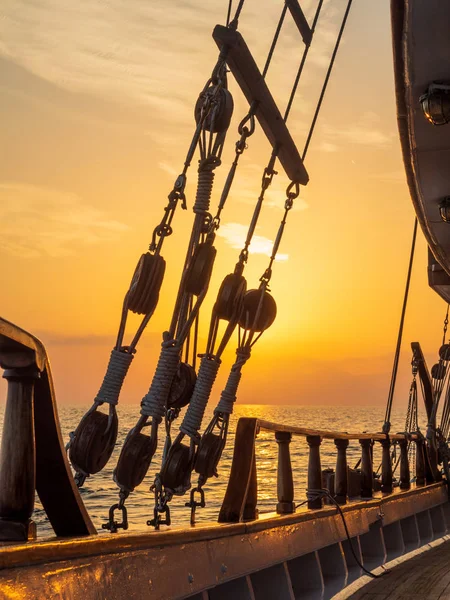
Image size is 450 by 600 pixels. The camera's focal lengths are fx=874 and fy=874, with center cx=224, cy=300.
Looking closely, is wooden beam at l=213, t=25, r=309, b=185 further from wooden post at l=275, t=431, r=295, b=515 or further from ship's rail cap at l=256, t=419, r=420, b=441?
wooden post at l=275, t=431, r=295, b=515

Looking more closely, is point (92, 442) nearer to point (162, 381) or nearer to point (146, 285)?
point (162, 381)

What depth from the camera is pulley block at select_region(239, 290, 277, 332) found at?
5.51 metres

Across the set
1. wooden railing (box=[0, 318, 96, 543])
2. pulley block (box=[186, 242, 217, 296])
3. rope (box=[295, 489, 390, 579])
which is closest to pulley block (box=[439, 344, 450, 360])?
rope (box=[295, 489, 390, 579])

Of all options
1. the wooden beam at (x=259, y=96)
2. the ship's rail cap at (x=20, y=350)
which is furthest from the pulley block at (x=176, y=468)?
the wooden beam at (x=259, y=96)

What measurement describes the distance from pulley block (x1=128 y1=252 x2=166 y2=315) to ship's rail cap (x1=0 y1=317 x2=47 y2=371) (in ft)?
5.90

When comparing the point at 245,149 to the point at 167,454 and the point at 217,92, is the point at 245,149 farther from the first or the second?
the point at 167,454

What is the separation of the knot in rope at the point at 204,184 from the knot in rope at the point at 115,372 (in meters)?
0.98

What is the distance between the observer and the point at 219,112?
4852 mm

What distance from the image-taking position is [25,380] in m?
2.66

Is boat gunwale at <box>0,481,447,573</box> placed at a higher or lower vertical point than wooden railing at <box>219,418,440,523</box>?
lower

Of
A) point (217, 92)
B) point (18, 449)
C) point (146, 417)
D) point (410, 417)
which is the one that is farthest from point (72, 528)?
point (410, 417)

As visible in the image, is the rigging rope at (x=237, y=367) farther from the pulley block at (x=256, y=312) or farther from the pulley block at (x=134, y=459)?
the pulley block at (x=134, y=459)

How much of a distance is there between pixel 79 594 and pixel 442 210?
17.4 feet

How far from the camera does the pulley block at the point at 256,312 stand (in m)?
5.51
